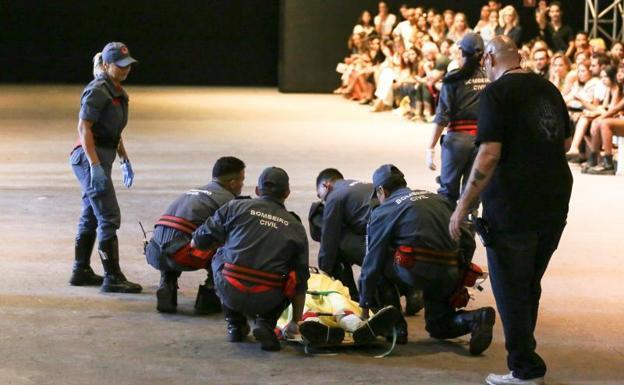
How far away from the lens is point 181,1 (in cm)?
2998

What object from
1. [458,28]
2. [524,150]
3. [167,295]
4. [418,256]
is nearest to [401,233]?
[418,256]

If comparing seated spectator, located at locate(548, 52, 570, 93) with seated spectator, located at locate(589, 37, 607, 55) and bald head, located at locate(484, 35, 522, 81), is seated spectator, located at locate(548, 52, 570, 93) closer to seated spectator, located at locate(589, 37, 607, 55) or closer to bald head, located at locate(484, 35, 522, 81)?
seated spectator, located at locate(589, 37, 607, 55)

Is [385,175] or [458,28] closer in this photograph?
[385,175]

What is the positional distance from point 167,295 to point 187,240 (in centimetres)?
33

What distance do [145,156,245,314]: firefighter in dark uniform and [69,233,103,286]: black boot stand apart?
751 mm

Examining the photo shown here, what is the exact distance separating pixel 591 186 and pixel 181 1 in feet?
62.8

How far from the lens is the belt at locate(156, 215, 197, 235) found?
22.9 feet

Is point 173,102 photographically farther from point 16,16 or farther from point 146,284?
point 146,284

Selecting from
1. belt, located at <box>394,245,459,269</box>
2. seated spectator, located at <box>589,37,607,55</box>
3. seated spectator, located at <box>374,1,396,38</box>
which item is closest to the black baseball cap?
belt, located at <box>394,245,459,269</box>

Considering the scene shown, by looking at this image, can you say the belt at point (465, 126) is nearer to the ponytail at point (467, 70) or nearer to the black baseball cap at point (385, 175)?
the ponytail at point (467, 70)

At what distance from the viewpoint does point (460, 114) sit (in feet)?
28.8

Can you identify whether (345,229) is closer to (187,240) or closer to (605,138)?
(187,240)

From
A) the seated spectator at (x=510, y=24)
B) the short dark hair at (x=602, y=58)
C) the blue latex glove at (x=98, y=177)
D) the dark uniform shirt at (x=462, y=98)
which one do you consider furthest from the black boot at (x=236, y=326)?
the seated spectator at (x=510, y=24)

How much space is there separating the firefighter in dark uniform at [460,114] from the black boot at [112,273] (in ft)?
8.27
